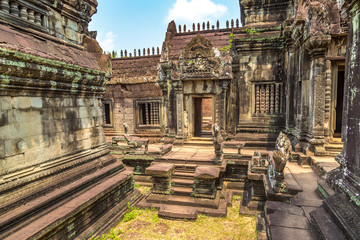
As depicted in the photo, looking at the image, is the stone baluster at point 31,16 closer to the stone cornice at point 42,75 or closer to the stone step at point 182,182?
the stone cornice at point 42,75

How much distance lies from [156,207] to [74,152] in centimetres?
290

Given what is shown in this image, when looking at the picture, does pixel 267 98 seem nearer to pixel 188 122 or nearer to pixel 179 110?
pixel 188 122

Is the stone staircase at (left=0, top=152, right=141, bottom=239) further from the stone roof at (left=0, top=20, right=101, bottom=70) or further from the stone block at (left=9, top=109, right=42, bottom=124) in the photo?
the stone roof at (left=0, top=20, right=101, bottom=70)

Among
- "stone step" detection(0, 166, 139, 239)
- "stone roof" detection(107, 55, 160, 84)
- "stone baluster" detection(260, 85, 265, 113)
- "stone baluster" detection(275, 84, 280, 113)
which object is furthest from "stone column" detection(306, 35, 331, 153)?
"stone roof" detection(107, 55, 160, 84)

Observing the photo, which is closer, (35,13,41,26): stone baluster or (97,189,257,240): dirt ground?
(35,13,41,26): stone baluster

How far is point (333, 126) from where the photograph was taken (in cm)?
725

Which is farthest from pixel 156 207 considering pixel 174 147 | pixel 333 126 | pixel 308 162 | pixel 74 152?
pixel 333 126

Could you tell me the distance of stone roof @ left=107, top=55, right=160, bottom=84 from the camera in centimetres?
1238

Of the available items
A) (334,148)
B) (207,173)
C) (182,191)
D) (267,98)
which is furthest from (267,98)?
(182,191)

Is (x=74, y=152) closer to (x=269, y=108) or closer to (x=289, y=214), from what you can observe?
(x=289, y=214)

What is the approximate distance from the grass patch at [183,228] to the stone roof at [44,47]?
391 cm

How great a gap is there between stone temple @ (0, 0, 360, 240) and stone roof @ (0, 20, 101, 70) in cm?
3

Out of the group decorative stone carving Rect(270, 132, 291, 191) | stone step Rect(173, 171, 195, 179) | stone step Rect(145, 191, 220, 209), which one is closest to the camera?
decorative stone carving Rect(270, 132, 291, 191)

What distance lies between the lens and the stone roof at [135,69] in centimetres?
1238
